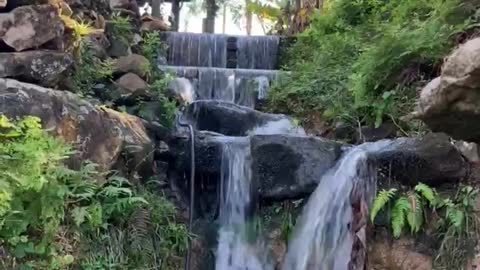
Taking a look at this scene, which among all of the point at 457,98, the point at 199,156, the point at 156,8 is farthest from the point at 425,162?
the point at 156,8

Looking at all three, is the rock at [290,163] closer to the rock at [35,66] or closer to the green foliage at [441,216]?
Answer: the green foliage at [441,216]

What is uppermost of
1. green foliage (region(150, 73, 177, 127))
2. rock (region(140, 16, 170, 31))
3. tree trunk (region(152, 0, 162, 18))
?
tree trunk (region(152, 0, 162, 18))

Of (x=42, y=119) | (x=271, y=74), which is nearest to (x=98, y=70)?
(x=42, y=119)

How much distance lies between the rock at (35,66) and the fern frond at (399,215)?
12.2 feet

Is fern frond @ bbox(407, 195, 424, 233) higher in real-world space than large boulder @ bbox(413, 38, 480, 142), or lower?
lower

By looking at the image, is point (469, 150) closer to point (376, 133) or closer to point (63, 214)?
point (376, 133)

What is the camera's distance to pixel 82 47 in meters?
7.79

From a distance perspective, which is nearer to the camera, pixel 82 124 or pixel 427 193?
pixel 427 193

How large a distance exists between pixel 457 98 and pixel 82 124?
3.49 meters

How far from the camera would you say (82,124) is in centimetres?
590

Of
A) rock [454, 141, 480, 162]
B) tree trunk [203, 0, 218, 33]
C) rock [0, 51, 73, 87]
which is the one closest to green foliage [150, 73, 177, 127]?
rock [0, 51, 73, 87]

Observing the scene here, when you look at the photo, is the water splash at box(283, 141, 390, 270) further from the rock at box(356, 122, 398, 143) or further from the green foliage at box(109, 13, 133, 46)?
the green foliage at box(109, 13, 133, 46)

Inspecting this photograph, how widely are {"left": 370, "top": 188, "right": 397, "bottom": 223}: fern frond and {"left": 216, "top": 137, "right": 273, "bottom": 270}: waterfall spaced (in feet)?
5.10

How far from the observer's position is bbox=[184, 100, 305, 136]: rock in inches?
354
